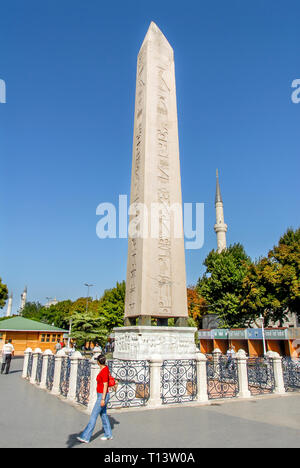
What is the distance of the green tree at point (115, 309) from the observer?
36.7 meters

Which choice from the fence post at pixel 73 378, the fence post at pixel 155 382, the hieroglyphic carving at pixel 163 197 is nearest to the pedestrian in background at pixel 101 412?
the fence post at pixel 155 382

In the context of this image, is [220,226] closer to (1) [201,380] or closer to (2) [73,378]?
(1) [201,380]

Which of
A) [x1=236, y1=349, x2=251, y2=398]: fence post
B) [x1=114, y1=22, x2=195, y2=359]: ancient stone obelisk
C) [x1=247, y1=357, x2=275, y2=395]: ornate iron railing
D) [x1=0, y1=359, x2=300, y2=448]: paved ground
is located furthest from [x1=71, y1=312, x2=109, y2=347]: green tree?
[x1=236, y1=349, x2=251, y2=398]: fence post

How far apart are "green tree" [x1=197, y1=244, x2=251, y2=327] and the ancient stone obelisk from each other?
22.6 metres

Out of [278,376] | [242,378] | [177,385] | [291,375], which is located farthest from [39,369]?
[291,375]

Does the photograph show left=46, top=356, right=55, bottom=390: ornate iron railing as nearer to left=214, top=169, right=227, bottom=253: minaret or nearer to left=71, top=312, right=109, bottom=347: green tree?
left=71, top=312, right=109, bottom=347: green tree

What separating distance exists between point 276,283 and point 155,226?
65.6ft

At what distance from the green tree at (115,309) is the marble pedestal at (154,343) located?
26.2m

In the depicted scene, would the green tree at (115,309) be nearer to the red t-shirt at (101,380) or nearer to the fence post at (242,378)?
the fence post at (242,378)

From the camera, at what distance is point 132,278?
36.6 feet

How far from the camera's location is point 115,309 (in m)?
37.5

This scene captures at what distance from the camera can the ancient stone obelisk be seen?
1041 cm

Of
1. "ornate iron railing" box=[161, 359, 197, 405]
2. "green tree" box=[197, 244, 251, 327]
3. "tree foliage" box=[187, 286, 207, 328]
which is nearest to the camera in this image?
"ornate iron railing" box=[161, 359, 197, 405]
